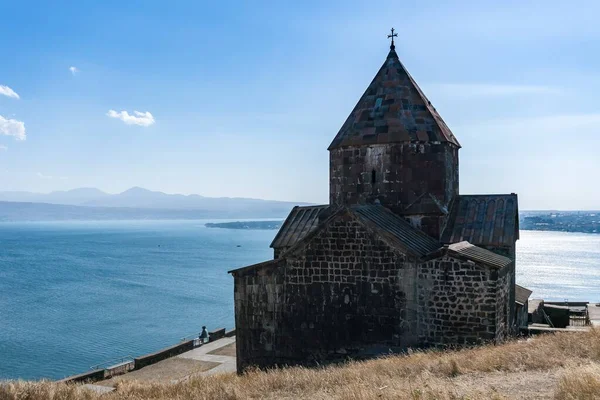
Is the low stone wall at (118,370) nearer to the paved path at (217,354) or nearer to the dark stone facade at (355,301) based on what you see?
the paved path at (217,354)

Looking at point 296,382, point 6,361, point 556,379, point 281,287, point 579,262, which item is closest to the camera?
point 556,379

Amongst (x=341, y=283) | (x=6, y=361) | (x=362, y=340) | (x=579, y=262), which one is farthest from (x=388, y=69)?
(x=579, y=262)

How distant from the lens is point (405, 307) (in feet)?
31.2

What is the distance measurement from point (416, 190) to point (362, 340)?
145 inches

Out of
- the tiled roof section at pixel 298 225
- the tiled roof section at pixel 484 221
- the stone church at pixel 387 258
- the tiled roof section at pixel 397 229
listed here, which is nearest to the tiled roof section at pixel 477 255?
the stone church at pixel 387 258

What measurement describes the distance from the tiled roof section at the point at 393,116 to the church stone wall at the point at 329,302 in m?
2.83

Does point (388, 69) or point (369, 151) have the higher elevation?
point (388, 69)

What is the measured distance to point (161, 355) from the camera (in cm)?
1561

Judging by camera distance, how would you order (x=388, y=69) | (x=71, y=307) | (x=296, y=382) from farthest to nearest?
(x=71, y=307)
(x=388, y=69)
(x=296, y=382)

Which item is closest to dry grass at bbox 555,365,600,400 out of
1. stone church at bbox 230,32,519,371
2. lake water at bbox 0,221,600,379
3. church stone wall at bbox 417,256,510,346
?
church stone wall at bbox 417,256,510,346

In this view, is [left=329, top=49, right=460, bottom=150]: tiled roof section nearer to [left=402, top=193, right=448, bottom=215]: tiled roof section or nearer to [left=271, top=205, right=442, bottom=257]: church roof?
[left=402, top=193, right=448, bottom=215]: tiled roof section

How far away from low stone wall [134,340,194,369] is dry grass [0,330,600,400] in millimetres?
7209

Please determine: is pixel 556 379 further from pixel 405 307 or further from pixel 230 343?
pixel 230 343

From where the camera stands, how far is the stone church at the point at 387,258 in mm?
9250
